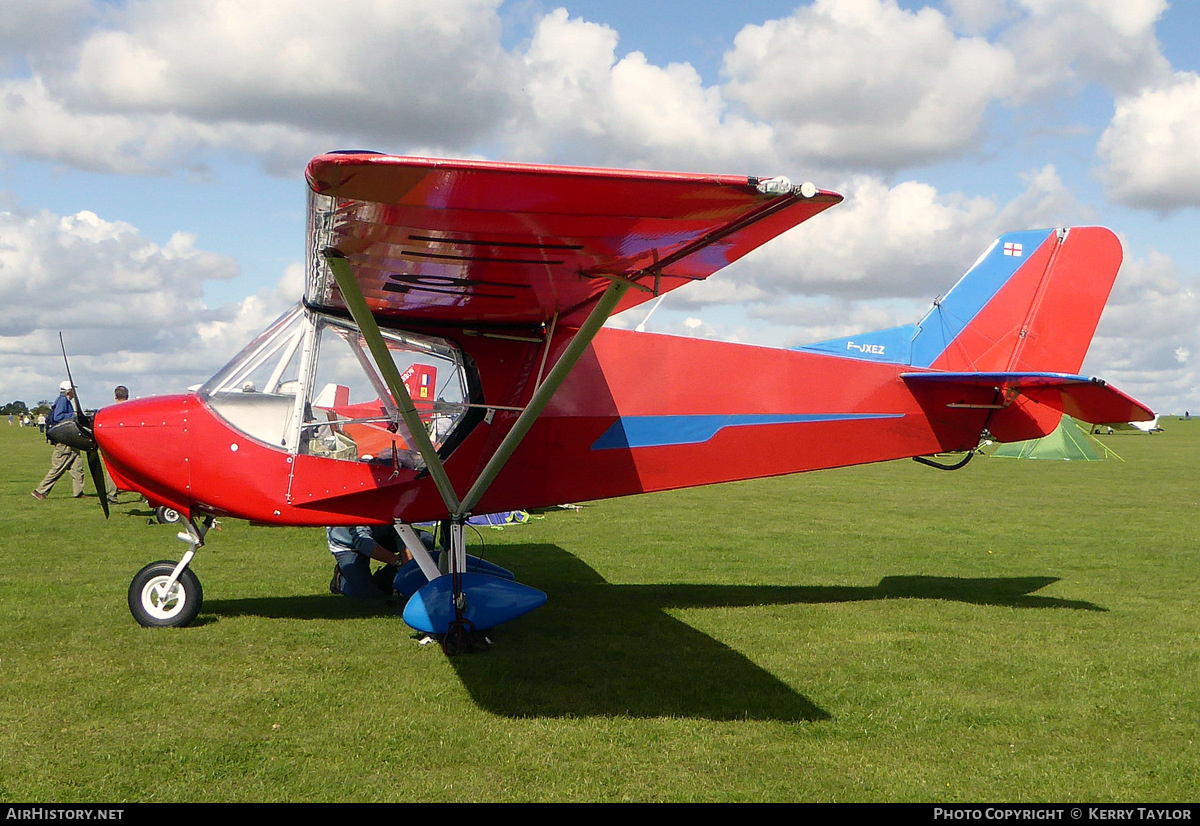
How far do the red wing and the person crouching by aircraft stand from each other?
256cm

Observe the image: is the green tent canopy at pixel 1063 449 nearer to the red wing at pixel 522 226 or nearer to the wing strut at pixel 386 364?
the wing strut at pixel 386 364

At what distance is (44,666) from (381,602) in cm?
279

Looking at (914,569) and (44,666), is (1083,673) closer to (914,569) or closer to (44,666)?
(914,569)

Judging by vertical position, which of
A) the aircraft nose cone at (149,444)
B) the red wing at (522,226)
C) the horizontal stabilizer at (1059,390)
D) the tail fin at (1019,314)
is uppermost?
the tail fin at (1019,314)

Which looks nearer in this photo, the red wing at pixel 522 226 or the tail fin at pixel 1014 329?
the red wing at pixel 522 226

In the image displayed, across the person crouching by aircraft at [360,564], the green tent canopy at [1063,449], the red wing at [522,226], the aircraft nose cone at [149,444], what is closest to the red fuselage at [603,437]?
the aircraft nose cone at [149,444]

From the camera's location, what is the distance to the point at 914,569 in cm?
1002

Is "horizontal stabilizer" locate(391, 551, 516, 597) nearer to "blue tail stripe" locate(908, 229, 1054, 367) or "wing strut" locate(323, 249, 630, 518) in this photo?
"wing strut" locate(323, 249, 630, 518)

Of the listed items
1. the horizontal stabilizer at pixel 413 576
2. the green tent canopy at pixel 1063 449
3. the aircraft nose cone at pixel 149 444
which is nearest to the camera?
the aircraft nose cone at pixel 149 444

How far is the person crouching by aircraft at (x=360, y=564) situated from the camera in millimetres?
7988

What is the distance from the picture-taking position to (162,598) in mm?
6867

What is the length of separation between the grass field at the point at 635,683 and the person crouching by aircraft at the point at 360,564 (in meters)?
0.20

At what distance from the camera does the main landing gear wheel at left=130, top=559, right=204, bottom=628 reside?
6793 mm

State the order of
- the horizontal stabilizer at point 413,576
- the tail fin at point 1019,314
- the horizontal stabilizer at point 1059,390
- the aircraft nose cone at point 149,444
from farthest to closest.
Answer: the tail fin at point 1019,314, the horizontal stabilizer at point 413,576, the horizontal stabilizer at point 1059,390, the aircraft nose cone at point 149,444
